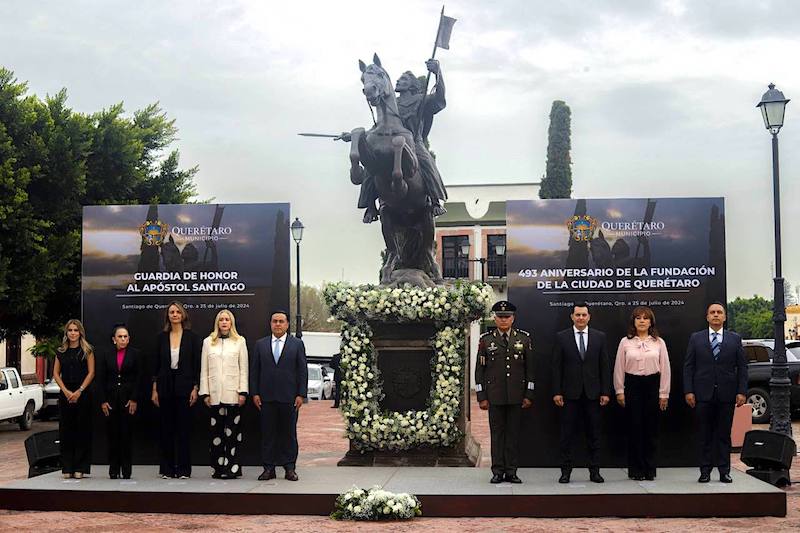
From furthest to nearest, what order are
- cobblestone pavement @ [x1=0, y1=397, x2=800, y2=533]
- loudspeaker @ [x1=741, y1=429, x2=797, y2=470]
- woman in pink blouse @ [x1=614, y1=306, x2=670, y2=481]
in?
loudspeaker @ [x1=741, y1=429, x2=797, y2=470], woman in pink blouse @ [x1=614, y1=306, x2=670, y2=481], cobblestone pavement @ [x1=0, y1=397, x2=800, y2=533]

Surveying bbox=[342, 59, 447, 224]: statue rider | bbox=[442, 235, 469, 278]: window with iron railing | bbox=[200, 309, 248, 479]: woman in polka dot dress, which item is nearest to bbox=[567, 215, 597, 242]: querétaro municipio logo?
bbox=[342, 59, 447, 224]: statue rider

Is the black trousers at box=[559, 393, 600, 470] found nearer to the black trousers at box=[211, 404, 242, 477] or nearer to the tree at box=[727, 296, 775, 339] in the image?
the black trousers at box=[211, 404, 242, 477]

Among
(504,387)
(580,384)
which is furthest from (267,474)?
(580,384)

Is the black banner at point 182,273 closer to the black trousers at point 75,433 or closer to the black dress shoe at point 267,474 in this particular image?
the black trousers at point 75,433

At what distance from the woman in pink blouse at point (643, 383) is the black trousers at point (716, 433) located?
44 centimetres

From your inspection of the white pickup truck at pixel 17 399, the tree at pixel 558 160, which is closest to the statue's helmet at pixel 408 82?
the white pickup truck at pixel 17 399

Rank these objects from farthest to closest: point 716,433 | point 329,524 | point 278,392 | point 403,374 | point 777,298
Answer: point 777,298
point 403,374
point 278,392
point 716,433
point 329,524

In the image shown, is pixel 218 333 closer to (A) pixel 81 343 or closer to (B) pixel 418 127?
(A) pixel 81 343

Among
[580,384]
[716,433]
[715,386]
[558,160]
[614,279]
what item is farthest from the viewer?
[558,160]

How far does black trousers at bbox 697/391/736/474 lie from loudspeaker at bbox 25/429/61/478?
7.18 m

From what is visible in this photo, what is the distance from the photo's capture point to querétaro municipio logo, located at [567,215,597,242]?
12156mm

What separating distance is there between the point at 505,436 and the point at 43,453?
213 inches

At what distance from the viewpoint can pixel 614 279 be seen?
39.8 ft

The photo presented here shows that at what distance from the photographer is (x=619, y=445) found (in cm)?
1205
